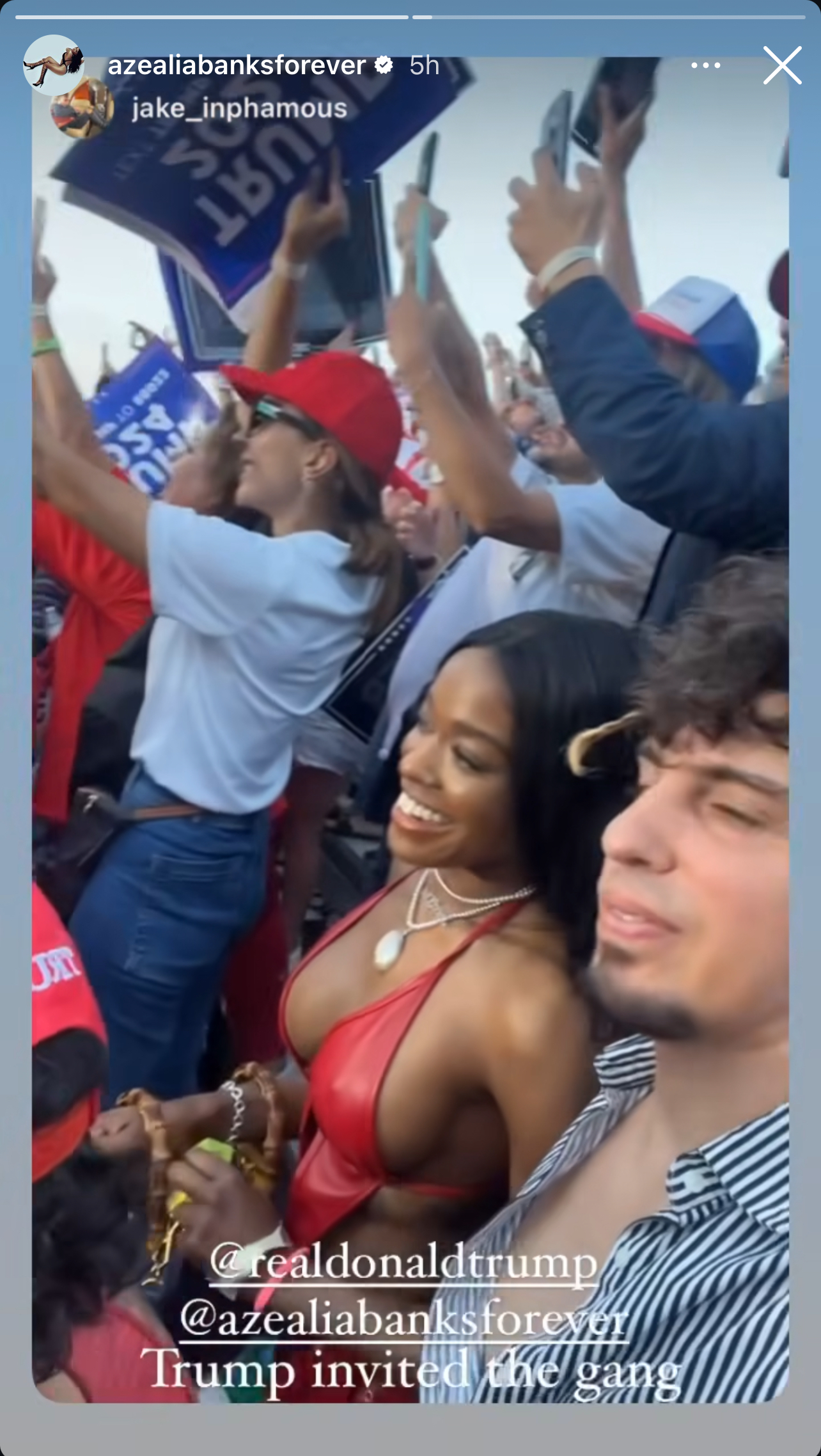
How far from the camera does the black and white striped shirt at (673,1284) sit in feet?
6.38

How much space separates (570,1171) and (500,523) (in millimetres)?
780

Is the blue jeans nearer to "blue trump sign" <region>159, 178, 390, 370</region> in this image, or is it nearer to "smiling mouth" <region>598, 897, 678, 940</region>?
"smiling mouth" <region>598, 897, 678, 940</region>

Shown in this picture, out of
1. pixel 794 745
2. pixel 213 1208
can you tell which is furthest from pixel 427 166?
pixel 213 1208

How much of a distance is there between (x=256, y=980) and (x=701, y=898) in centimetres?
54

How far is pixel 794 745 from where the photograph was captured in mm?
1948

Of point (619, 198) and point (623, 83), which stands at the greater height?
point (623, 83)

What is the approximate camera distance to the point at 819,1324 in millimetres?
1964

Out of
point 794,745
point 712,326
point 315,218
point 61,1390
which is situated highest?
point 315,218

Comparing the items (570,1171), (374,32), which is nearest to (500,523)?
(374,32)

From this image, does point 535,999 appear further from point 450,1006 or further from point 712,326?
point 712,326

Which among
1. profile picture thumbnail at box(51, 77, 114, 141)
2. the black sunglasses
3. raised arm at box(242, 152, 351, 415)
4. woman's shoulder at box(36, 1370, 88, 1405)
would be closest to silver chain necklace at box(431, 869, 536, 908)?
the black sunglasses

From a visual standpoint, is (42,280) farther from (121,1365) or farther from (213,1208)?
(121,1365)

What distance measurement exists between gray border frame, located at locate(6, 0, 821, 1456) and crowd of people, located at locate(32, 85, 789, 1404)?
0.08 feet
